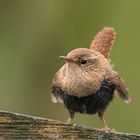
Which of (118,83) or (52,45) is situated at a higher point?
(52,45)

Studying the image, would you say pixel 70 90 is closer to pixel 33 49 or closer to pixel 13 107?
pixel 13 107

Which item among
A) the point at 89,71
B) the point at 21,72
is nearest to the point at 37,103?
the point at 21,72

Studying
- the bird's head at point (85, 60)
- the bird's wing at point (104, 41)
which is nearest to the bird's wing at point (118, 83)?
the bird's head at point (85, 60)

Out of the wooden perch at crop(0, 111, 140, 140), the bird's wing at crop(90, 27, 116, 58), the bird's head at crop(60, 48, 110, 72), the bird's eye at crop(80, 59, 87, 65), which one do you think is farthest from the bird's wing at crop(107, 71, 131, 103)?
the wooden perch at crop(0, 111, 140, 140)

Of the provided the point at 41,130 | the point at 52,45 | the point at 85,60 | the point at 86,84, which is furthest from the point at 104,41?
the point at 52,45

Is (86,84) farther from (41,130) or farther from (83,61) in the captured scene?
(41,130)

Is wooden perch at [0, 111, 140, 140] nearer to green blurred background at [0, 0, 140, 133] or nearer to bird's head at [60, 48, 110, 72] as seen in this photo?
bird's head at [60, 48, 110, 72]
